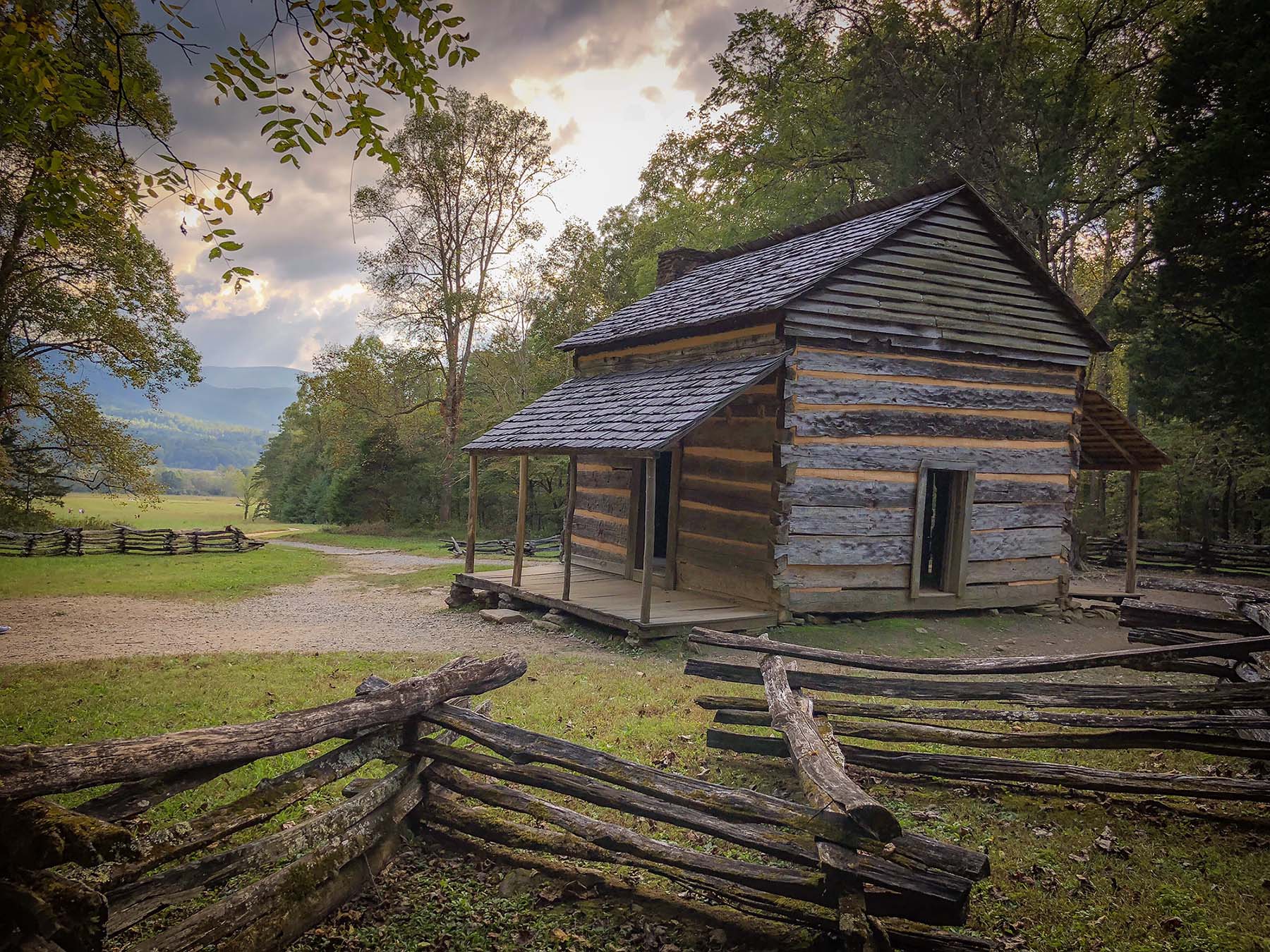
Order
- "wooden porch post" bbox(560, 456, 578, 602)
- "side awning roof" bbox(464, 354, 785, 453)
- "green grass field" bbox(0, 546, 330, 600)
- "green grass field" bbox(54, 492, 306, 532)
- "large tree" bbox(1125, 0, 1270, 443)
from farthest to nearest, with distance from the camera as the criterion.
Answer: "green grass field" bbox(54, 492, 306, 532)
"large tree" bbox(1125, 0, 1270, 443)
"green grass field" bbox(0, 546, 330, 600)
"wooden porch post" bbox(560, 456, 578, 602)
"side awning roof" bbox(464, 354, 785, 453)

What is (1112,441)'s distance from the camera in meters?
13.7

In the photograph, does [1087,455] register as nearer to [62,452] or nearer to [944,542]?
[944,542]

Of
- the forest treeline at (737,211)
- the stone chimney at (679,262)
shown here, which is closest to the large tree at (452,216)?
the forest treeline at (737,211)

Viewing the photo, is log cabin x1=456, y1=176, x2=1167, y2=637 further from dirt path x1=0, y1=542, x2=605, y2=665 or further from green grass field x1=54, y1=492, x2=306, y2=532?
green grass field x1=54, y1=492, x2=306, y2=532

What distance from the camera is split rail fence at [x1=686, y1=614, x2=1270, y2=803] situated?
450cm

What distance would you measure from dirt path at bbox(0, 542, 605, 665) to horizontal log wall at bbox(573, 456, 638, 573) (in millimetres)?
2979

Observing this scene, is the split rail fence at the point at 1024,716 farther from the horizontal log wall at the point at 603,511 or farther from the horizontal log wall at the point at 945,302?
the horizontal log wall at the point at 603,511

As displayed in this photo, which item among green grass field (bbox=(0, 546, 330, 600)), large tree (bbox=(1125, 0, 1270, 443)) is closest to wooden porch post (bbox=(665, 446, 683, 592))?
green grass field (bbox=(0, 546, 330, 600))

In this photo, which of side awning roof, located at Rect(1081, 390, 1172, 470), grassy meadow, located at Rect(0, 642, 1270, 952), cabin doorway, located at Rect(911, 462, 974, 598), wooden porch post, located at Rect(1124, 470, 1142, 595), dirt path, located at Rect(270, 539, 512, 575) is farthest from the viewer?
dirt path, located at Rect(270, 539, 512, 575)

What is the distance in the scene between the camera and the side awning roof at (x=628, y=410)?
30.7ft

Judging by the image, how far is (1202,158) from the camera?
1614 cm

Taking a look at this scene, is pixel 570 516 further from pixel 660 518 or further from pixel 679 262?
pixel 679 262

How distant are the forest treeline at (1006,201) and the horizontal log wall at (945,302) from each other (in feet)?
25.0

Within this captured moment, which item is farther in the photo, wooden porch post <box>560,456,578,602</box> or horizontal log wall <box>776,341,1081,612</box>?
wooden porch post <box>560,456,578,602</box>
